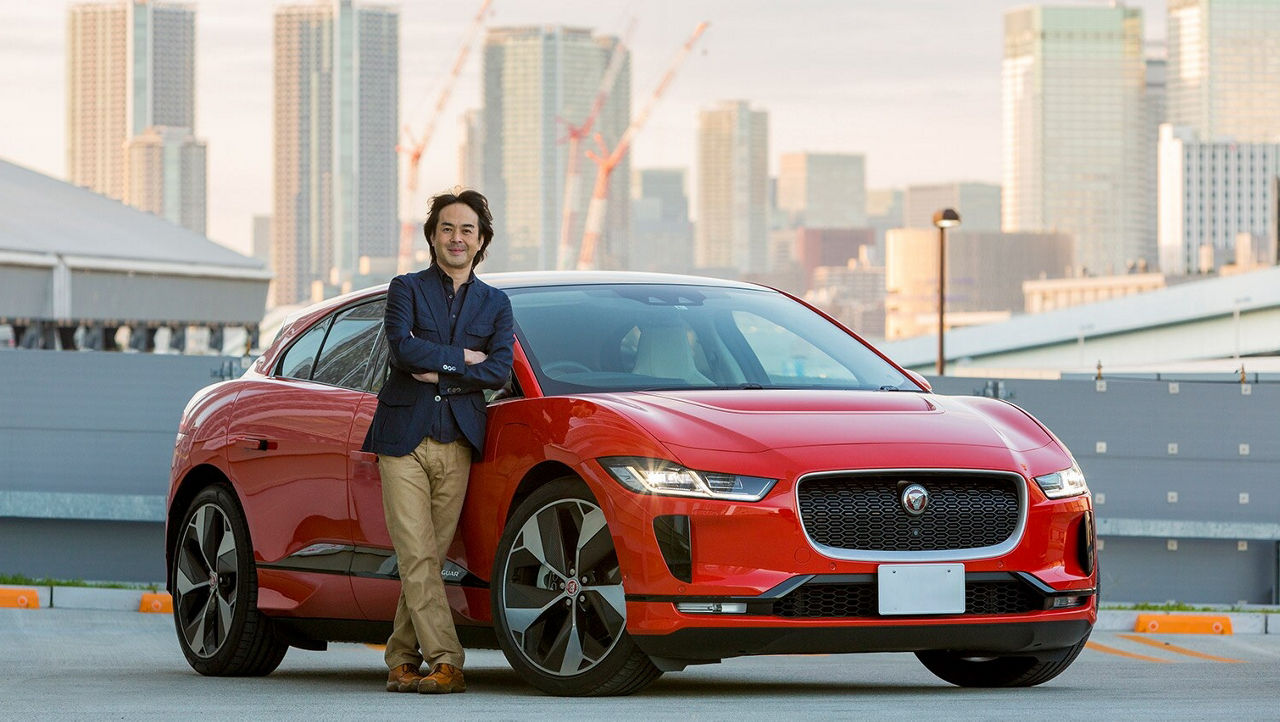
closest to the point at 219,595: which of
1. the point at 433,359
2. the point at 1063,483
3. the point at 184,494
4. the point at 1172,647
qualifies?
the point at 184,494

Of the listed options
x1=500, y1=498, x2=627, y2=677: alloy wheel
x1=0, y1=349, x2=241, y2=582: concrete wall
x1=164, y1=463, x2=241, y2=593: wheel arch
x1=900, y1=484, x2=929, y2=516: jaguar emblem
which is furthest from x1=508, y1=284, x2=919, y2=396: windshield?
x1=0, y1=349, x2=241, y2=582: concrete wall

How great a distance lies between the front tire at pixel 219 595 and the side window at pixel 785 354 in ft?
7.25

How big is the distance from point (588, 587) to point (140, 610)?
27.4 feet

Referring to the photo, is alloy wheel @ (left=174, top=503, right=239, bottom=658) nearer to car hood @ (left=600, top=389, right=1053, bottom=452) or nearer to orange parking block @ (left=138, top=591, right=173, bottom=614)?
car hood @ (left=600, top=389, right=1053, bottom=452)

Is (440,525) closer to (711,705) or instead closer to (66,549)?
(711,705)

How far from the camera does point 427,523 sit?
6996mm

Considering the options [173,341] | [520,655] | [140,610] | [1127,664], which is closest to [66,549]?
[140,610]

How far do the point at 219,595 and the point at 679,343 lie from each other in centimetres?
227

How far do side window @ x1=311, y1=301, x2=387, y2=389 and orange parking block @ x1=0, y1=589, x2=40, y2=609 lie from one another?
21.7 ft

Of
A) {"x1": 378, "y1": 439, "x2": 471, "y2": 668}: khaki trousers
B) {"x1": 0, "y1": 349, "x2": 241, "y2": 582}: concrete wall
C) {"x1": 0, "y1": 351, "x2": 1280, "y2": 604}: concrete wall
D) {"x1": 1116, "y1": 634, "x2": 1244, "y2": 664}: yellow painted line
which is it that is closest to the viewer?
{"x1": 378, "y1": 439, "x2": 471, "y2": 668}: khaki trousers

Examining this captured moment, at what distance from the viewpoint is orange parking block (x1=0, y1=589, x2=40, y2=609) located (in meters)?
13.9

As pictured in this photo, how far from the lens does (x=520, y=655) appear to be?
22.1 ft

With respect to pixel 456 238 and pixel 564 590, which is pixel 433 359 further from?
pixel 564 590

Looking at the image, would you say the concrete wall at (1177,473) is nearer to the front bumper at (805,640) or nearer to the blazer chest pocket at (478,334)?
the blazer chest pocket at (478,334)
